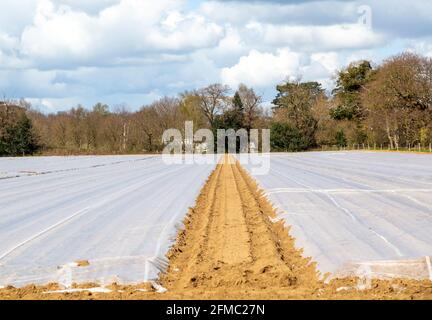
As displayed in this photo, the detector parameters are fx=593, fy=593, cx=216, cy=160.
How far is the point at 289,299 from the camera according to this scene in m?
7.60

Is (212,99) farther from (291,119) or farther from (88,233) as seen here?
(88,233)

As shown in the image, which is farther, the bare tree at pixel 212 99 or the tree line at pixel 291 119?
the bare tree at pixel 212 99

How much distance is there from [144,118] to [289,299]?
83.3 metres

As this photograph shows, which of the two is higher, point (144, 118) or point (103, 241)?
point (144, 118)

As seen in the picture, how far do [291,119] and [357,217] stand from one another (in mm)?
69359

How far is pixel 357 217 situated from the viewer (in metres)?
13.7

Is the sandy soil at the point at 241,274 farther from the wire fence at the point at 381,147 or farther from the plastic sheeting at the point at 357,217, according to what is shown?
the wire fence at the point at 381,147

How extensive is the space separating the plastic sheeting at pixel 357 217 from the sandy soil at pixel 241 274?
20.1 inches

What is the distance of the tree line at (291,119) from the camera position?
181ft

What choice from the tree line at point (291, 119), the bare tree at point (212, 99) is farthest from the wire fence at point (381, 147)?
the bare tree at point (212, 99)

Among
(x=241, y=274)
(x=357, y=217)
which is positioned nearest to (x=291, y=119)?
(x=357, y=217)

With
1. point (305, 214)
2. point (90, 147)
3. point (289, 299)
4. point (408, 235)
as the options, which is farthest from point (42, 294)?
point (90, 147)

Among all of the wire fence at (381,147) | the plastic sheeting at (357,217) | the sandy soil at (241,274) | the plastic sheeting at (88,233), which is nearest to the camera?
the sandy soil at (241,274)
